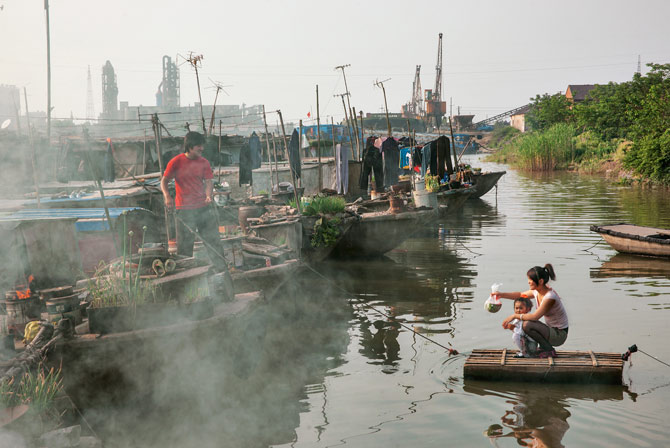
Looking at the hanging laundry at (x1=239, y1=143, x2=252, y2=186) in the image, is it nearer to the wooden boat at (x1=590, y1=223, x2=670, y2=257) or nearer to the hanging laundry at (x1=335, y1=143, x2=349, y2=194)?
the hanging laundry at (x1=335, y1=143, x2=349, y2=194)

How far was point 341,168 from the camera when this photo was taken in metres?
19.5

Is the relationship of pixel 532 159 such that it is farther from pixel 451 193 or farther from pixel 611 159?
pixel 451 193

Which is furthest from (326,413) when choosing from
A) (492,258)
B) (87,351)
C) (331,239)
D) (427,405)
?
(492,258)

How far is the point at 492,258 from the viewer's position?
48.5 ft

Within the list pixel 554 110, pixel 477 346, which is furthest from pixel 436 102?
pixel 477 346

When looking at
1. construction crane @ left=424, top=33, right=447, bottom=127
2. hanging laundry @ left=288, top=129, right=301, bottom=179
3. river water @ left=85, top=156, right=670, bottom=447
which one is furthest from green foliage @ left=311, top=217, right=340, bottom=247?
construction crane @ left=424, top=33, right=447, bottom=127

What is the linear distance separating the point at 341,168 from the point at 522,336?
13.3 meters

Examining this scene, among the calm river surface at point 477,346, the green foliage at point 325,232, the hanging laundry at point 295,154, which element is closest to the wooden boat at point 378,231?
the calm river surface at point 477,346

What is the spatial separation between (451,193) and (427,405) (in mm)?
15047

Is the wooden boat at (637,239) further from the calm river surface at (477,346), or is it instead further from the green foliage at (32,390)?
the green foliage at (32,390)

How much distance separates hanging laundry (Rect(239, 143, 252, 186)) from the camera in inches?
736

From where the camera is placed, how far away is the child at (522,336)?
662cm

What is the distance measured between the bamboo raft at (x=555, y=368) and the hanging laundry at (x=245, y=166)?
13.0 meters

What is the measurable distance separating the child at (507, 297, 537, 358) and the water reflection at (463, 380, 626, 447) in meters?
0.35
